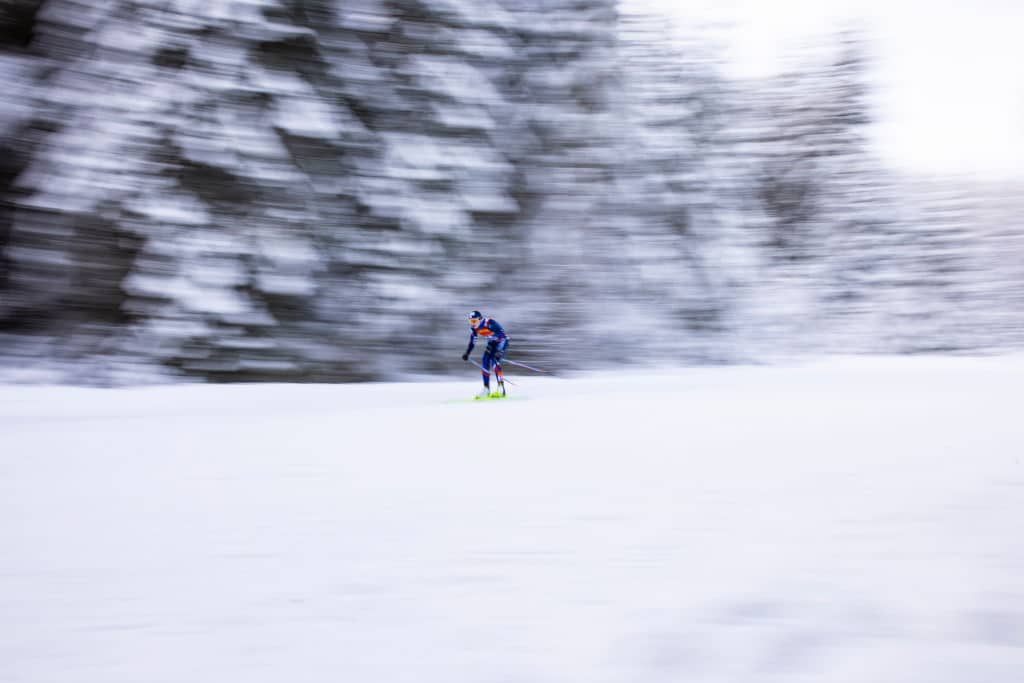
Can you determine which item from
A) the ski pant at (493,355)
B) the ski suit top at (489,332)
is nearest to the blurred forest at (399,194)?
the ski pant at (493,355)

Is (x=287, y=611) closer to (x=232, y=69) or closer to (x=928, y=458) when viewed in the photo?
(x=928, y=458)

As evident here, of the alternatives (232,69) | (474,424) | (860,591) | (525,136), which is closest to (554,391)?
(474,424)

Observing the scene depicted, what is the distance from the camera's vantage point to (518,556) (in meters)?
3.81

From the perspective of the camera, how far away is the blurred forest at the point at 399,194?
14617mm

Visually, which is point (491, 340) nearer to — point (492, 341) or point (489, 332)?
point (492, 341)

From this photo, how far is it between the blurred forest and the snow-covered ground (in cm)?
776

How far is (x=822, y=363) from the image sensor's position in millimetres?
22094

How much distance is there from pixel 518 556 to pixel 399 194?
14.1 m

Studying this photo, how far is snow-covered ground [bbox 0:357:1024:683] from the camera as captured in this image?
8.95 feet

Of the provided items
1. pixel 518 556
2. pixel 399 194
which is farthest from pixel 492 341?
pixel 518 556

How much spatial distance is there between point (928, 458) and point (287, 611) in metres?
5.34

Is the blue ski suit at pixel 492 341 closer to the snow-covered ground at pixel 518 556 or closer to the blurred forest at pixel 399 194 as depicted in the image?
the snow-covered ground at pixel 518 556

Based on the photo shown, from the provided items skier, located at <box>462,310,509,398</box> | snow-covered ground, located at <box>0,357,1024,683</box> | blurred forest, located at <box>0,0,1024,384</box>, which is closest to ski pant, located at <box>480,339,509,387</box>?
skier, located at <box>462,310,509,398</box>

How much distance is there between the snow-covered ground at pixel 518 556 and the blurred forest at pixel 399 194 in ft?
25.5
